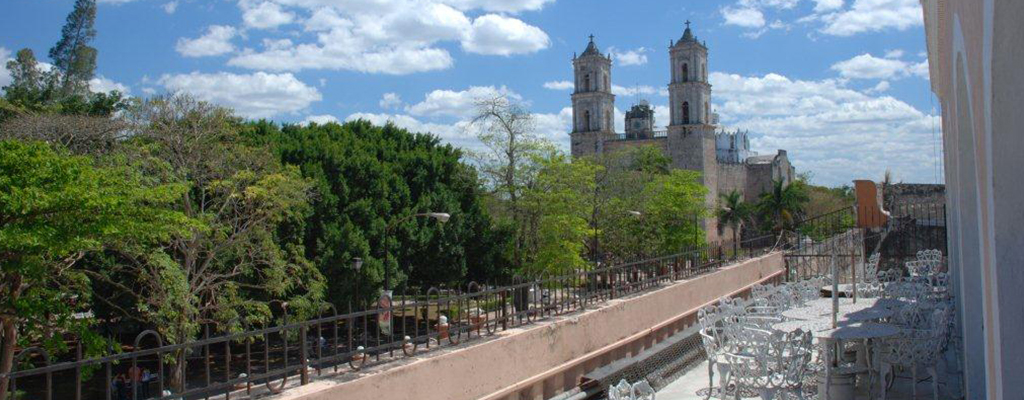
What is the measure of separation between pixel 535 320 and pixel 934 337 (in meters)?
4.09

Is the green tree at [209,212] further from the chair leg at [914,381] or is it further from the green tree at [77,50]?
the green tree at [77,50]

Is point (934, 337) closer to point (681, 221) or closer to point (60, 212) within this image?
point (60, 212)

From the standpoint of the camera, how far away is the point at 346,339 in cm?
848

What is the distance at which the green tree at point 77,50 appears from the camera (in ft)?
109

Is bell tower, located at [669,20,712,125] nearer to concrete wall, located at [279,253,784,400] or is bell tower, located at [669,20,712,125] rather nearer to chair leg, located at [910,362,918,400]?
concrete wall, located at [279,253,784,400]

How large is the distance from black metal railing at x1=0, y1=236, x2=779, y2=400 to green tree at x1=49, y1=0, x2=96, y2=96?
60.9ft

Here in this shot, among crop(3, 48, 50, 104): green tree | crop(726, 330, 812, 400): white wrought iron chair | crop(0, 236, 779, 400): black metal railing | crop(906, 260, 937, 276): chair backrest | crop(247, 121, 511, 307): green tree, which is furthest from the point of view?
crop(3, 48, 50, 104): green tree

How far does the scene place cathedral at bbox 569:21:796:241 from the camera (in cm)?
5638

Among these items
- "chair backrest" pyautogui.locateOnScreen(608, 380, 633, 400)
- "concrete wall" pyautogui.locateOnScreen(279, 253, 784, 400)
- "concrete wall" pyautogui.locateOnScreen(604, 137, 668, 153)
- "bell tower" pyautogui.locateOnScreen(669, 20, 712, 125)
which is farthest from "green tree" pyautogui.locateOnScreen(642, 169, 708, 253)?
"chair backrest" pyautogui.locateOnScreen(608, 380, 633, 400)

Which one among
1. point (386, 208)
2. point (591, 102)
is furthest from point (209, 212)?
point (591, 102)

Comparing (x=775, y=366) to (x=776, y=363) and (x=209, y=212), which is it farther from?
(x=209, y=212)

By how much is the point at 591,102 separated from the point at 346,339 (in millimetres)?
55588

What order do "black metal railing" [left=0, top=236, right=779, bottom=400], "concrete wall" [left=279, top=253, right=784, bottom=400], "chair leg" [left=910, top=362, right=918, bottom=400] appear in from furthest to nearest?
"chair leg" [left=910, top=362, right=918, bottom=400] < "concrete wall" [left=279, top=253, right=784, bottom=400] < "black metal railing" [left=0, top=236, right=779, bottom=400]

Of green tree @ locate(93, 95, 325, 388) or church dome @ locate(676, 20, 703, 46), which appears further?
church dome @ locate(676, 20, 703, 46)
